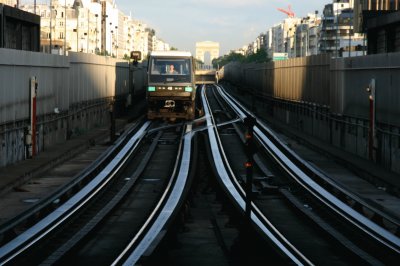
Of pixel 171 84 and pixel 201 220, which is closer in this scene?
pixel 201 220

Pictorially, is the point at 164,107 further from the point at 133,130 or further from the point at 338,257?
the point at 338,257

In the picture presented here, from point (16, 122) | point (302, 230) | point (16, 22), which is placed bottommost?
point (302, 230)

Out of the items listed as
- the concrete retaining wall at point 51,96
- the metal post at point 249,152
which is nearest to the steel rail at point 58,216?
the concrete retaining wall at point 51,96

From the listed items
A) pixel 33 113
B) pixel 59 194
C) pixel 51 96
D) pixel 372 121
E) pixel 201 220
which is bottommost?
pixel 201 220

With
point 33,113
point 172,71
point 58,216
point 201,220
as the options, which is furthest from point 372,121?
point 172,71

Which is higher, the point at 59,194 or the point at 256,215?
the point at 59,194

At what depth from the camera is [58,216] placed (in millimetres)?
14234

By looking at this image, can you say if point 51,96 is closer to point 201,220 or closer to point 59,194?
point 59,194

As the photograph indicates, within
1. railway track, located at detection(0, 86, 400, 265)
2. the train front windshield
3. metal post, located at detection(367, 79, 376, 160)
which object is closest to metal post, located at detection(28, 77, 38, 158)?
railway track, located at detection(0, 86, 400, 265)

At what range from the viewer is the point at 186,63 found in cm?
4009

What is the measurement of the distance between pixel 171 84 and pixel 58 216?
26.0 metres

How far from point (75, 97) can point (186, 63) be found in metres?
8.78

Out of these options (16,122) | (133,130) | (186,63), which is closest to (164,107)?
(186,63)

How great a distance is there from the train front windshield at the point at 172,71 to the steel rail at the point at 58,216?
1586cm
